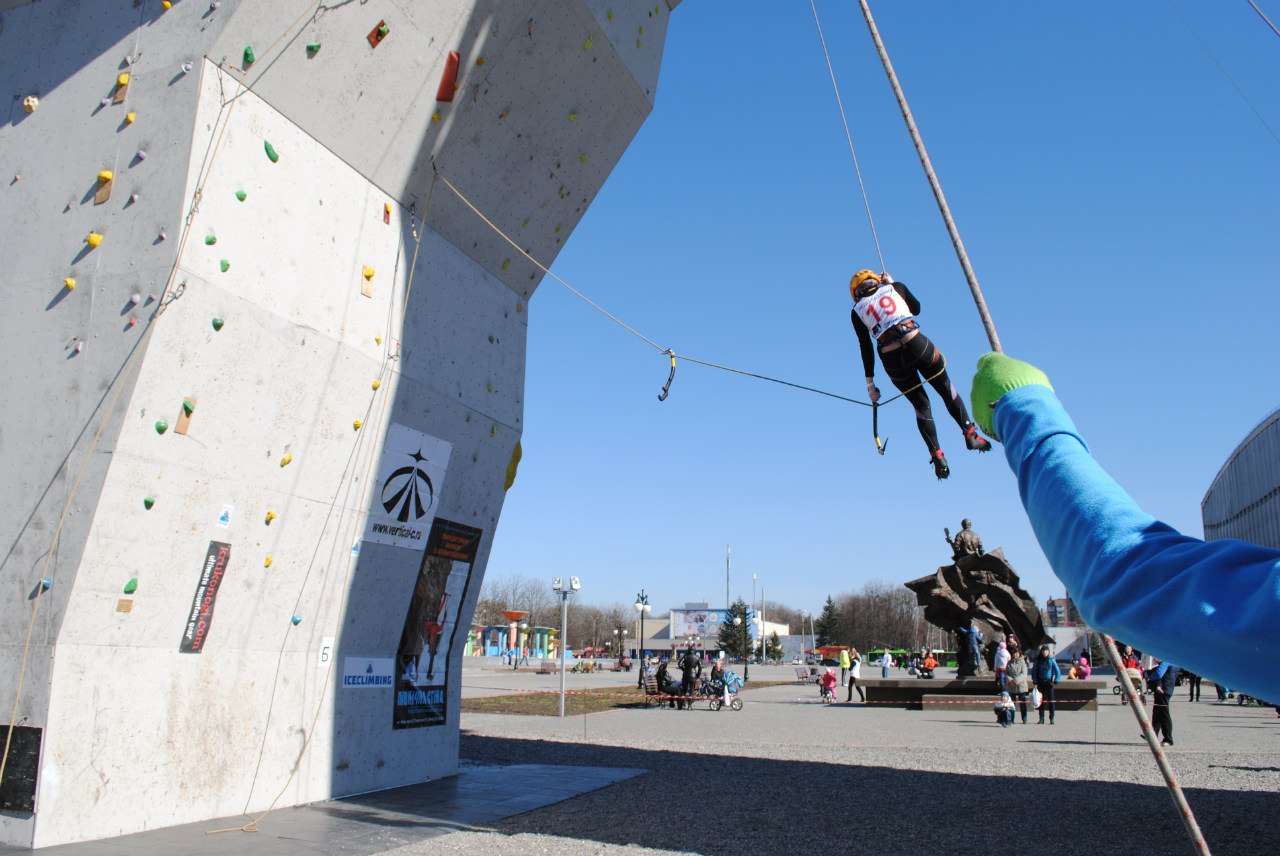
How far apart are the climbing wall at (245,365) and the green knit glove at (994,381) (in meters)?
6.69

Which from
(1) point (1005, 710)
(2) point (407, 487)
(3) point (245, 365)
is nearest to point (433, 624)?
(2) point (407, 487)

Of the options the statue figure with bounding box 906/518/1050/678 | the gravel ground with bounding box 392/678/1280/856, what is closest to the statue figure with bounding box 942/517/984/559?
the statue figure with bounding box 906/518/1050/678

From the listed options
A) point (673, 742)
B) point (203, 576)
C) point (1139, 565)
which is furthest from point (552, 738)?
point (1139, 565)

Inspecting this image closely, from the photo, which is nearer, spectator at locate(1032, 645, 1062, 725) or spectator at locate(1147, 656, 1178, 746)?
spectator at locate(1147, 656, 1178, 746)

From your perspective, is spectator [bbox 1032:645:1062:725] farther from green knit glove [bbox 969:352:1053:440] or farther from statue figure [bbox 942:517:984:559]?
green knit glove [bbox 969:352:1053:440]

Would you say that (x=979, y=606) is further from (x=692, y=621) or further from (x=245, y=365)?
(x=692, y=621)

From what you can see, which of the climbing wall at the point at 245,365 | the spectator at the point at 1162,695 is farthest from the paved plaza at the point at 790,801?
the climbing wall at the point at 245,365

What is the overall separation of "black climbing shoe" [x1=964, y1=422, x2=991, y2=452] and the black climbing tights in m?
0.08

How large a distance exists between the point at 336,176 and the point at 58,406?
3237 mm

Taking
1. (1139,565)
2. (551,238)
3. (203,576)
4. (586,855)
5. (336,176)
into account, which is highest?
(551,238)

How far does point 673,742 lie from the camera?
56.2 ft

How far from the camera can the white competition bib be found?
777 cm

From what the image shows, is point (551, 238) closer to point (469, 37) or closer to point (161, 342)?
point (469, 37)

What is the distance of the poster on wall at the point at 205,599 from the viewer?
Result: 7979mm
